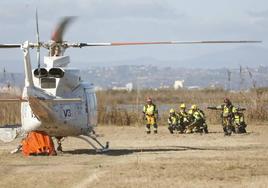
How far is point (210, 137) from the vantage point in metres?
29.9

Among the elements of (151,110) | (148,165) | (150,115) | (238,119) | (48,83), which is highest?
(48,83)

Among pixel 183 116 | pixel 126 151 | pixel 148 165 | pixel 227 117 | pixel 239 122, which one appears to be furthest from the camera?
pixel 183 116

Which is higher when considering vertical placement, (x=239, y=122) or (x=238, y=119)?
(x=238, y=119)

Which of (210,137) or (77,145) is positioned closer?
(77,145)

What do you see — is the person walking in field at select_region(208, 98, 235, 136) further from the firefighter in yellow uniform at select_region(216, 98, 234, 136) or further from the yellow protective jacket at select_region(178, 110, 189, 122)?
the yellow protective jacket at select_region(178, 110, 189, 122)

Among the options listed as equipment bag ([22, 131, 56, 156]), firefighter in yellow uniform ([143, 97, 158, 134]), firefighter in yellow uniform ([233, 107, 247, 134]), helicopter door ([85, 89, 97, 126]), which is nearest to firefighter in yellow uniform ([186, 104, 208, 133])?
firefighter in yellow uniform ([233, 107, 247, 134])

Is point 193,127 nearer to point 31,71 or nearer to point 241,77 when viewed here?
point 241,77

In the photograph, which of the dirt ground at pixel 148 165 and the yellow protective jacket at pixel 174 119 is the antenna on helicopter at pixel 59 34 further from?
the yellow protective jacket at pixel 174 119

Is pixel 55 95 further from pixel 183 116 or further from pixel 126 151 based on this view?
pixel 183 116

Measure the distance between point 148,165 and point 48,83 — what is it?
15.5ft

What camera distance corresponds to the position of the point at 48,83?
20.8 meters

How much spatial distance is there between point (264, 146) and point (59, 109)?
25.6 ft

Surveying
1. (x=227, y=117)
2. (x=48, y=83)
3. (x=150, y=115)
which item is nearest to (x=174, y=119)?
(x=150, y=115)

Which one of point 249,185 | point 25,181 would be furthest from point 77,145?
point 249,185
